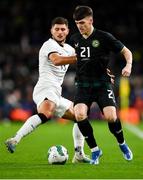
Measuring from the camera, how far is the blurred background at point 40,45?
26.2 meters

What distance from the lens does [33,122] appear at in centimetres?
1074

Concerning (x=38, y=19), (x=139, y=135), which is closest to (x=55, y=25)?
(x=139, y=135)

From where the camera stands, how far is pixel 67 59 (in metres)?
10.5

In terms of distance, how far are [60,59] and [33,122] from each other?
1002 millimetres

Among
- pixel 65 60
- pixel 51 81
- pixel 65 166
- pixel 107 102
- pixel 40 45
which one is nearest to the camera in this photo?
pixel 65 166

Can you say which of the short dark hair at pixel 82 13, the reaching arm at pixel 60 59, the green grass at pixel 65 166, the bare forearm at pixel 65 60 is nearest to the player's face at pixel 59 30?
the reaching arm at pixel 60 59

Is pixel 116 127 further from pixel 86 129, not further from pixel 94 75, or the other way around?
pixel 94 75

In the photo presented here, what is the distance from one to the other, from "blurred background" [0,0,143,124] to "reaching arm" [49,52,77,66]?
14.7 meters

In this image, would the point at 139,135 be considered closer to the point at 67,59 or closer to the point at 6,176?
the point at 67,59

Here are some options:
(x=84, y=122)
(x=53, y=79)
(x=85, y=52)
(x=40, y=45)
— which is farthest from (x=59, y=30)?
(x=40, y=45)

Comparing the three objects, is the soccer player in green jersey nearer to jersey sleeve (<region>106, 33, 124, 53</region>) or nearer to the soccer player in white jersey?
jersey sleeve (<region>106, 33, 124, 53</region>)

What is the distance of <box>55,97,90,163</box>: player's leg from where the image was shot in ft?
35.1

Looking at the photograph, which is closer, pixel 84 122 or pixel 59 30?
pixel 84 122

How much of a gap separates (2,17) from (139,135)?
44.7 ft
